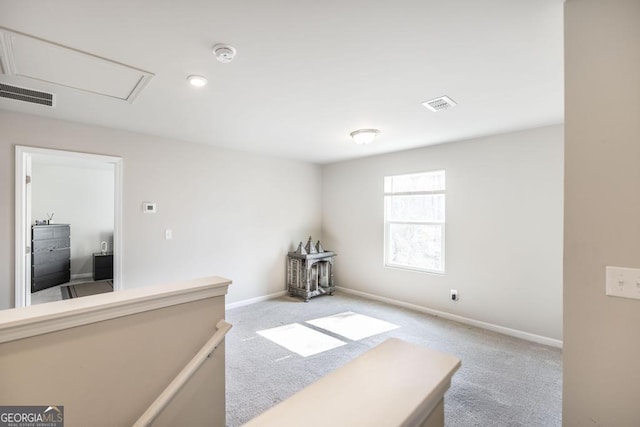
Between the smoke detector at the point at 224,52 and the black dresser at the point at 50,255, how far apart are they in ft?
18.8

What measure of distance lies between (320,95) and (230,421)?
2622 millimetres

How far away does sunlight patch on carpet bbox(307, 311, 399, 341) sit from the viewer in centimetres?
361

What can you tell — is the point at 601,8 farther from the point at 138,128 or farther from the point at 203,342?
the point at 138,128

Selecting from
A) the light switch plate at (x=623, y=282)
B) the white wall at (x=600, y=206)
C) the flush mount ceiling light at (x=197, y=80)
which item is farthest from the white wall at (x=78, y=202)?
the light switch plate at (x=623, y=282)

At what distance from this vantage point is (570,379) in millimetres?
1371

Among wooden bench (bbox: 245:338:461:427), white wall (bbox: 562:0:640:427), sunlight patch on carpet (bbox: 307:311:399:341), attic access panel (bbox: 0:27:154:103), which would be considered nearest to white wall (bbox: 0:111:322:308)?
attic access panel (bbox: 0:27:154:103)

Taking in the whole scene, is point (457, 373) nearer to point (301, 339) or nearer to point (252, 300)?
point (301, 339)

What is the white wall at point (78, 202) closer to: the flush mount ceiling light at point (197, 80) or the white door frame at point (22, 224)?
the white door frame at point (22, 224)

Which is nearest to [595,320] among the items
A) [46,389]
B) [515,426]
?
[515,426]

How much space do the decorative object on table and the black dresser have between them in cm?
455

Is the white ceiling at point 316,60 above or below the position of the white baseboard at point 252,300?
above

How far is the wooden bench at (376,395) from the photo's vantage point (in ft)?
2.28

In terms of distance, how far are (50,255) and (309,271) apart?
16.6 ft

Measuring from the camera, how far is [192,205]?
420 centimetres
